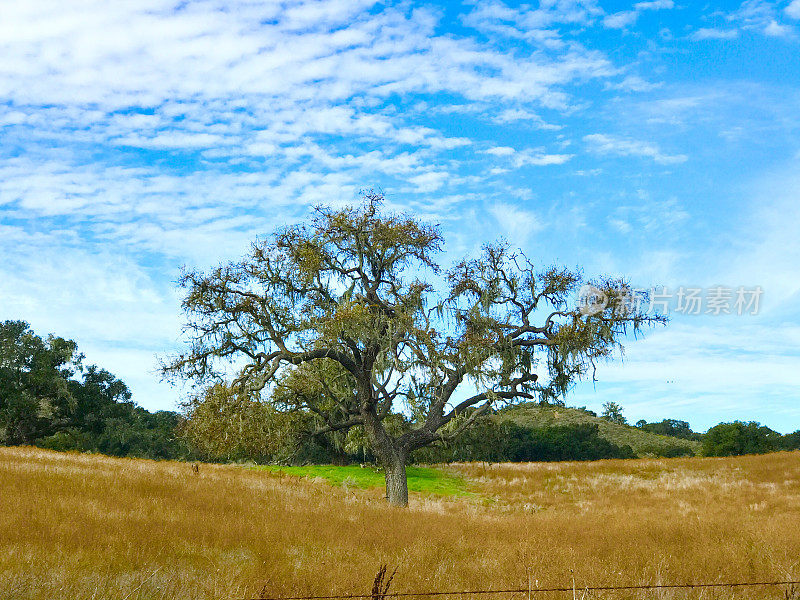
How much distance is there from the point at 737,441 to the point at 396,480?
52959mm

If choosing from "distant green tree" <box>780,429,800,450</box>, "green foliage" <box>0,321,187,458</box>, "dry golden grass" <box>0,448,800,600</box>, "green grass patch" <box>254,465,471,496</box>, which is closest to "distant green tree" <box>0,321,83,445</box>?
"green foliage" <box>0,321,187,458</box>

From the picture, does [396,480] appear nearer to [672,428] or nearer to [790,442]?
[790,442]

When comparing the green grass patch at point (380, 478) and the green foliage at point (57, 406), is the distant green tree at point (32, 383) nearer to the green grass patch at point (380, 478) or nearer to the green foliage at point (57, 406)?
the green foliage at point (57, 406)

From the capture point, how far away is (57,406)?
185 ft

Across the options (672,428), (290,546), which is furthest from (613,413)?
(290,546)

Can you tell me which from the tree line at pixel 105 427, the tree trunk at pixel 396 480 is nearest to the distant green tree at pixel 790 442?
the tree line at pixel 105 427

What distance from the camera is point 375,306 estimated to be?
2231 centimetres

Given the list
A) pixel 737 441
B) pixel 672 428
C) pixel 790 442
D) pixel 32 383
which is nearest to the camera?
pixel 32 383

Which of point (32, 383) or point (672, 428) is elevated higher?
point (32, 383)

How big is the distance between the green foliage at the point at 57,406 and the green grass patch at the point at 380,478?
20.6 metres

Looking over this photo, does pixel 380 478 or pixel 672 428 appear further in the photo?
pixel 672 428

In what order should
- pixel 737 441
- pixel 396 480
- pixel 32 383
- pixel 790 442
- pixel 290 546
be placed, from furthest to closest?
pixel 790 442 → pixel 737 441 → pixel 32 383 → pixel 396 480 → pixel 290 546

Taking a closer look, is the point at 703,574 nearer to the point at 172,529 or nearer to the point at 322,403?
the point at 172,529

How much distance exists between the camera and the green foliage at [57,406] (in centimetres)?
5422
